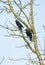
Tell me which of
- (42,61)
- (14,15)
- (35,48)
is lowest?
(42,61)

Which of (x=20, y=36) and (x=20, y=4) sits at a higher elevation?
(x=20, y=4)

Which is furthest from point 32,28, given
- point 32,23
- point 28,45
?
point 28,45

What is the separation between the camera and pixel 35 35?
462 centimetres

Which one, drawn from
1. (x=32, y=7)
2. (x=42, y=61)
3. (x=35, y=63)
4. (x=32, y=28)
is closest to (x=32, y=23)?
(x=32, y=28)

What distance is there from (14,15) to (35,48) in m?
1.11

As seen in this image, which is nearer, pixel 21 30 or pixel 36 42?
pixel 36 42

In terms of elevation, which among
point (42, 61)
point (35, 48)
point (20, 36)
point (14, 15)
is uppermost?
point (14, 15)

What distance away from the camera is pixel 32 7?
4879mm

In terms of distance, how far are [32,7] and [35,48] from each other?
1213mm

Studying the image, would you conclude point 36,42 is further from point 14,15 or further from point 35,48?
point 14,15

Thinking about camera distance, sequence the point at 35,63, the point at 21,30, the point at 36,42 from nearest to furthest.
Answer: the point at 36,42, the point at 21,30, the point at 35,63

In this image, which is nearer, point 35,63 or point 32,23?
point 32,23

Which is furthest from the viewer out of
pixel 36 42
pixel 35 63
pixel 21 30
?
pixel 35 63

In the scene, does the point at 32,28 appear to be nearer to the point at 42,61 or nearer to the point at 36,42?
the point at 36,42
